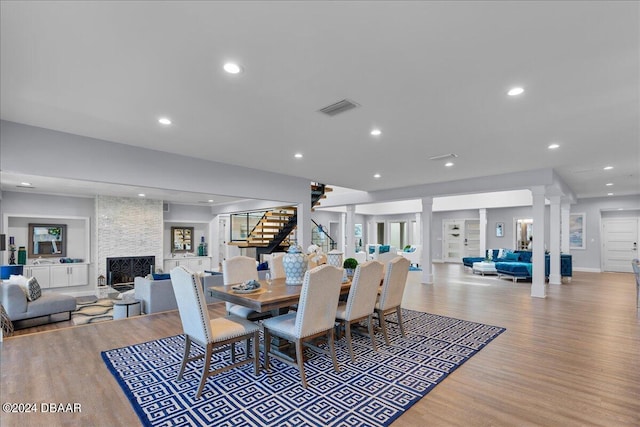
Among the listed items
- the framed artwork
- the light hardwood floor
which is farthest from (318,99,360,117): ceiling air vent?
the framed artwork

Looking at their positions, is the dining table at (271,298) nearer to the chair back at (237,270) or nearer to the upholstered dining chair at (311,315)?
the upholstered dining chair at (311,315)

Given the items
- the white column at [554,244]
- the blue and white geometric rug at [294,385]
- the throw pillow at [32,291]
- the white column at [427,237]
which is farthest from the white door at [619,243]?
the throw pillow at [32,291]

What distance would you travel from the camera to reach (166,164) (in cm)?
500

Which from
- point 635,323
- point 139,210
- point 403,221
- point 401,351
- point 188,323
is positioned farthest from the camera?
point 403,221

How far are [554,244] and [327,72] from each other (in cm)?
846

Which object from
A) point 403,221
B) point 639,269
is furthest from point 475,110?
point 403,221

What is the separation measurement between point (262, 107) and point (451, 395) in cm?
318

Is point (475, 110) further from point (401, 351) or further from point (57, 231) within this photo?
point (57, 231)

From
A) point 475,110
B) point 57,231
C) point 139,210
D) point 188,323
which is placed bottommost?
point 188,323

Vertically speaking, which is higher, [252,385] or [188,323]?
[188,323]

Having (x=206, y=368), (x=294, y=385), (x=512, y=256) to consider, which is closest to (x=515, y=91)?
(x=294, y=385)

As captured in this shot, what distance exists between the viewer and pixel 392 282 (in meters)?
3.89

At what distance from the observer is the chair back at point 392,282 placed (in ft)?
12.6

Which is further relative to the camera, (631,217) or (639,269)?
(631,217)
